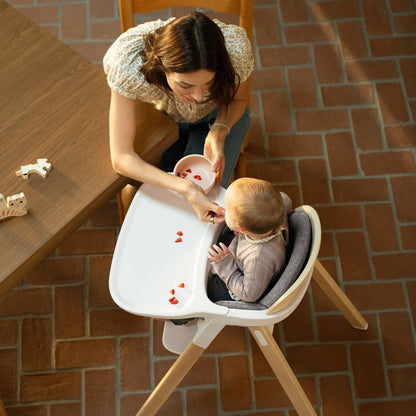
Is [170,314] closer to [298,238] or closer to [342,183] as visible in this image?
[298,238]

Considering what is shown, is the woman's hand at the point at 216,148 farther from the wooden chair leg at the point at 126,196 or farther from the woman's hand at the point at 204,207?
the wooden chair leg at the point at 126,196

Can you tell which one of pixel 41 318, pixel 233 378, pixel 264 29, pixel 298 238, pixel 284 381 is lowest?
pixel 233 378

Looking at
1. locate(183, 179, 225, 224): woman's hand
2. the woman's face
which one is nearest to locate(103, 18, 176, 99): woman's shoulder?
the woman's face

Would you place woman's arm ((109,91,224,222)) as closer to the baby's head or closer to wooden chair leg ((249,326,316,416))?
the baby's head

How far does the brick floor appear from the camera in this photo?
240 cm

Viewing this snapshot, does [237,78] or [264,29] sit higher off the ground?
[237,78]

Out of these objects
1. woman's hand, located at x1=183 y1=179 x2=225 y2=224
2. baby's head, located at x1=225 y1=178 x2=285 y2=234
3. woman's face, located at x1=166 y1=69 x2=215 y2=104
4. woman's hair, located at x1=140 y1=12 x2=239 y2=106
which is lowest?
woman's hand, located at x1=183 y1=179 x2=225 y2=224

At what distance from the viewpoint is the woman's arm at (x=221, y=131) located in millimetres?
1952

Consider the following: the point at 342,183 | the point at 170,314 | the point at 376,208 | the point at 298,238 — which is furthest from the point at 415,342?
the point at 170,314

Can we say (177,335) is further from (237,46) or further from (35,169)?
(237,46)

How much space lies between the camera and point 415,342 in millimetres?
2492

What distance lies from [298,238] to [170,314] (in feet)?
1.47

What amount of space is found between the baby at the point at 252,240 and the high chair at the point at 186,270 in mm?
40

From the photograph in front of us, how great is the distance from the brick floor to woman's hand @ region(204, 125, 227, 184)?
866 mm
